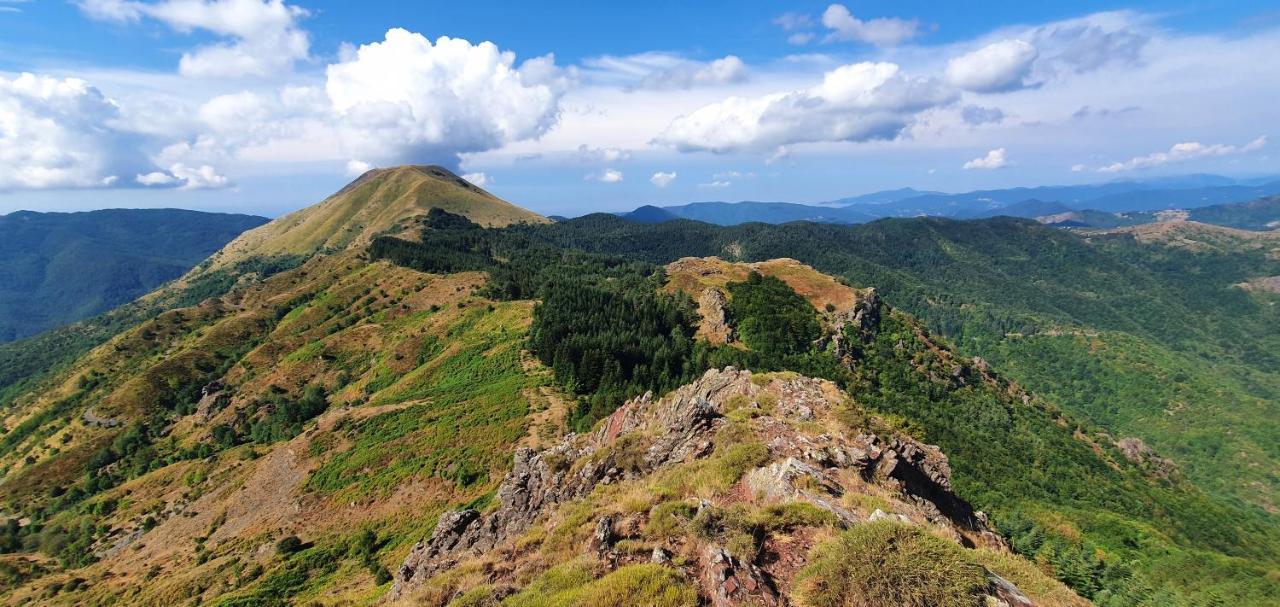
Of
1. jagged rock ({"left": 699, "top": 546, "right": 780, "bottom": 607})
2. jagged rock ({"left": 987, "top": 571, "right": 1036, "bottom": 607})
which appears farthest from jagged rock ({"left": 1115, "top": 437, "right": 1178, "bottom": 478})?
jagged rock ({"left": 699, "top": 546, "right": 780, "bottom": 607})

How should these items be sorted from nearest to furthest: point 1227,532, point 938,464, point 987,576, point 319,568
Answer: point 987,576, point 938,464, point 319,568, point 1227,532

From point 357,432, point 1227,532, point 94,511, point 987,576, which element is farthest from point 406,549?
point 1227,532

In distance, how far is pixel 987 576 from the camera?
45.4ft

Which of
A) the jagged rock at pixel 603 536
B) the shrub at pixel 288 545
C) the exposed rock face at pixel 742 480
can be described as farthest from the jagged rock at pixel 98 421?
the jagged rock at pixel 603 536

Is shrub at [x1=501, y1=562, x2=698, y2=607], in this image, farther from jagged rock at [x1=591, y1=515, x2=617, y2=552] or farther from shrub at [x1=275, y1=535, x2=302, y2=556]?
shrub at [x1=275, y1=535, x2=302, y2=556]

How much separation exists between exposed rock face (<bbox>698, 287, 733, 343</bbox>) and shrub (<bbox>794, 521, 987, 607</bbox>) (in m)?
102

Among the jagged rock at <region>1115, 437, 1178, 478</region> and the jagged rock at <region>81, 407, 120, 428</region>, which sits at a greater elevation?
the jagged rock at <region>81, 407, 120, 428</region>

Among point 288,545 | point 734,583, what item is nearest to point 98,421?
point 288,545

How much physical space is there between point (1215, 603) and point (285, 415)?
128369mm

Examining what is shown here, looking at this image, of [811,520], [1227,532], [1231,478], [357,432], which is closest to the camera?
[811,520]

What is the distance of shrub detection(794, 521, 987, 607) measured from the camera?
41.1 feet

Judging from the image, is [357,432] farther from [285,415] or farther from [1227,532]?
[1227,532]

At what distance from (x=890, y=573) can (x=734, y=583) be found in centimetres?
423

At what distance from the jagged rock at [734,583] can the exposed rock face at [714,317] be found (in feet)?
333
